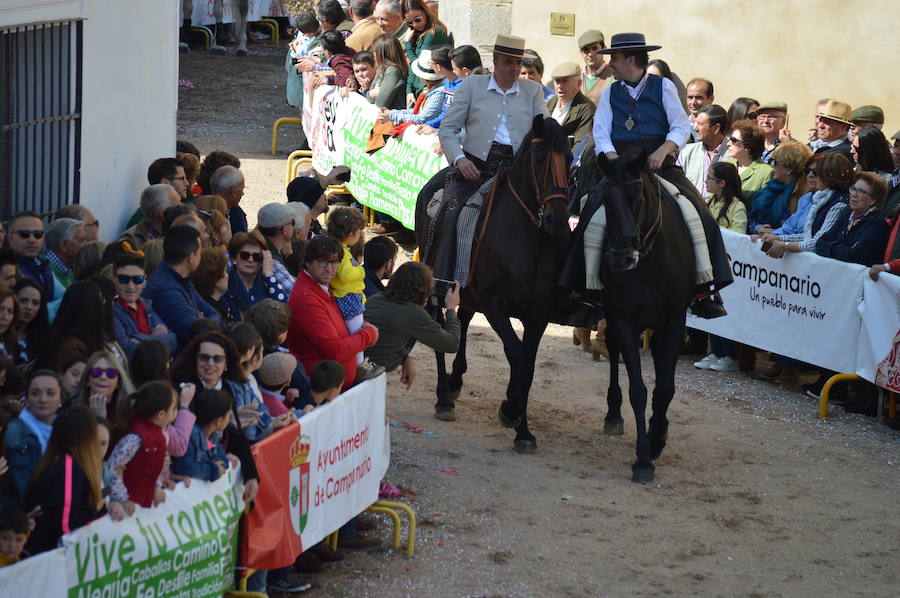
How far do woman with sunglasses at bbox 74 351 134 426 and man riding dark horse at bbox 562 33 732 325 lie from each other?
4429 millimetres

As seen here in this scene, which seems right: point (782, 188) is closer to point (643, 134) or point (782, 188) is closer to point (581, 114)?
point (581, 114)

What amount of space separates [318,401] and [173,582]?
5.76 ft

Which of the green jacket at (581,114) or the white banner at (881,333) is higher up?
the green jacket at (581,114)

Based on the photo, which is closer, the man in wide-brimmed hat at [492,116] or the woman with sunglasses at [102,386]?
the woman with sunglasses at [102,386]

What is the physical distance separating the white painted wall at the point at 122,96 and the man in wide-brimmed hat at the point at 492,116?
236 cm

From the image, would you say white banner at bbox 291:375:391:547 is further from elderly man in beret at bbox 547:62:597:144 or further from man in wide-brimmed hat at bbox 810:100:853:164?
man in wide-brimmed hat at bbox 810:100:853:164

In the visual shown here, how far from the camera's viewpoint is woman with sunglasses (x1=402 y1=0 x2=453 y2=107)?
60.1ft

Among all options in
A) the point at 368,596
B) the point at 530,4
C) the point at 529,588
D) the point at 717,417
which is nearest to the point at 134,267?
the point at 368,596

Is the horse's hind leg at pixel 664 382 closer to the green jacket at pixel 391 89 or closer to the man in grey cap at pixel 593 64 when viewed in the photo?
the man in grey cap at pixel 593 64

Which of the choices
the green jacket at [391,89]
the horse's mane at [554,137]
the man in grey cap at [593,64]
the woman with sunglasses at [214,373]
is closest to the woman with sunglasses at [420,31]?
the green jacket at [391,89]

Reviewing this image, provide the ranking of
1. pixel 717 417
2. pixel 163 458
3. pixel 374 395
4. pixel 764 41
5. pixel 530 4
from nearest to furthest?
pixel 163 458, pixel 374 395, pixel 717 417, pixel 764 41, pixel 530 4

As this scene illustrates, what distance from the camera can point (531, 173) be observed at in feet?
32.1

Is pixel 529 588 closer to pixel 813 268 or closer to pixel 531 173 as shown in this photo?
pixel 531 173

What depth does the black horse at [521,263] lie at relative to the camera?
9836mm
